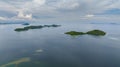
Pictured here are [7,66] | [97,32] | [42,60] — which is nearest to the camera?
[7,66]

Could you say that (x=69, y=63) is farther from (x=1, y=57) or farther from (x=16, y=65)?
(x=1, y=57)

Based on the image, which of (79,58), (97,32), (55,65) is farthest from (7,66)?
(97,32)

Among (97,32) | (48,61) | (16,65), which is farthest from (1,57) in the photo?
(97,32)

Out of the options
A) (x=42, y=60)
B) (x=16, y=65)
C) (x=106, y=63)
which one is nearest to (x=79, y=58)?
(x=106, y=63)

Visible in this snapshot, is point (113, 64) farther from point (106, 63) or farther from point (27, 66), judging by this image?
point (27, 66)

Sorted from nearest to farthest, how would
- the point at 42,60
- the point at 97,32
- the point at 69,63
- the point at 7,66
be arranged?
1. the point at 7,66
2. the point at 69,63
3. the point at 42,60
4. the point at 97,32

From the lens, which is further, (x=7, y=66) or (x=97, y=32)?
(x=97, y=32)

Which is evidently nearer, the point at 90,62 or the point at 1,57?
the point at 90,62

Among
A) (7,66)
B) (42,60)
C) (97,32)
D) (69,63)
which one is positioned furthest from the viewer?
(97,32)
